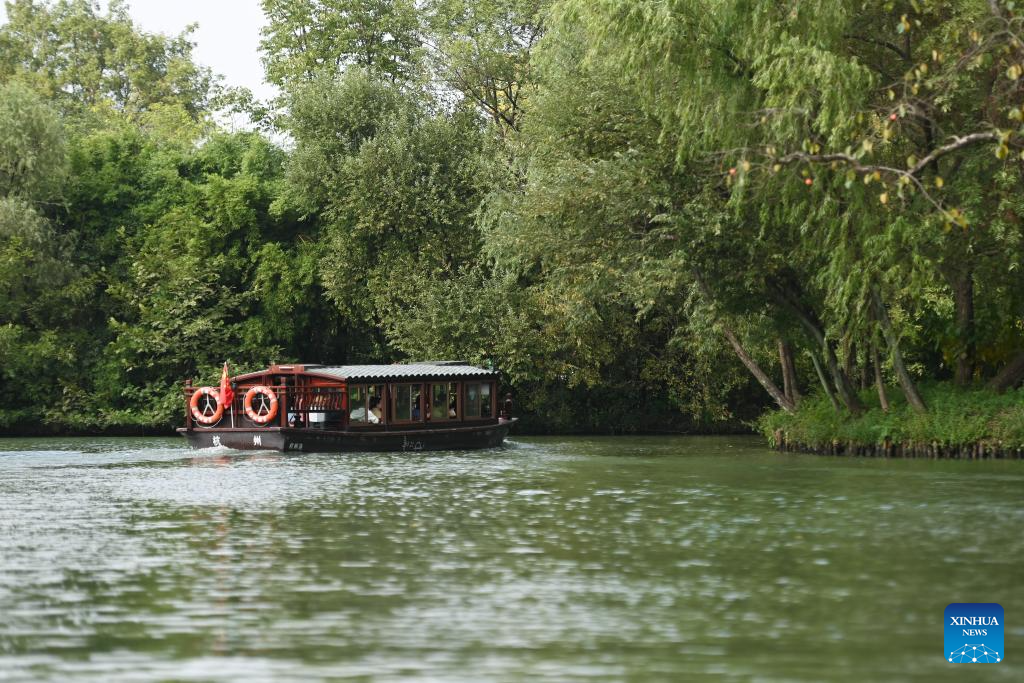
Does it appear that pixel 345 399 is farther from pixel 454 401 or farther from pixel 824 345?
pixel 824 345

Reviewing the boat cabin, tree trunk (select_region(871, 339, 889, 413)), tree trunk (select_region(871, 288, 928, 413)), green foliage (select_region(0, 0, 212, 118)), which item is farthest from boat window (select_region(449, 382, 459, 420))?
green foliage (select_region(0, 0, 212, 118))

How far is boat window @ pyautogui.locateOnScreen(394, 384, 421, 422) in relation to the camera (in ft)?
135

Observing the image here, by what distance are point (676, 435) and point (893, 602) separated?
35.1 metres

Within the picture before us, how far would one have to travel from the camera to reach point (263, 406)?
4081 centimetres

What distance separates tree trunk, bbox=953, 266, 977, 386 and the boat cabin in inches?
503

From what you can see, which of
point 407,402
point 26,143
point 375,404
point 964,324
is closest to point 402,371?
point 407,402

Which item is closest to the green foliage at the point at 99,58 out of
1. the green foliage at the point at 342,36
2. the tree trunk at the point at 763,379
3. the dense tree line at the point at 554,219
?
the dense tree line at the point at 554,219

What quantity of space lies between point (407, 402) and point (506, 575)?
25.7m

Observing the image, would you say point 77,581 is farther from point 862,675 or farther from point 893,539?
point 893,539

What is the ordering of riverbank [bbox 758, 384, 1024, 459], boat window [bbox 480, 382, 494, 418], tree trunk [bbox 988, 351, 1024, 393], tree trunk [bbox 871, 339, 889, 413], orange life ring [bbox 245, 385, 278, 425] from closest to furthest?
riverbank [bbox 758, 384, 1024, 459], tree trunk [bbox 988, 351, 1024, 393], tree trunk [bbox 871, 339, 889, 413], orange life ring [bbox 245, 385, 278, 425], boat window [bbox 480, 382, 494, 418]

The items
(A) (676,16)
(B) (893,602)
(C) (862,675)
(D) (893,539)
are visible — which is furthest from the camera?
(A) (676,16)

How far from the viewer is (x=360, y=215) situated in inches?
1950

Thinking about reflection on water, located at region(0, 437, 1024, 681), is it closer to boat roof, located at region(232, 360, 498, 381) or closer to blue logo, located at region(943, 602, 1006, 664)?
blue logo, located at region(943, 602, 1006, 664)

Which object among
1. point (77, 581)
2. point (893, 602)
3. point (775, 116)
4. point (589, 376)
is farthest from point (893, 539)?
point (589, 376)
